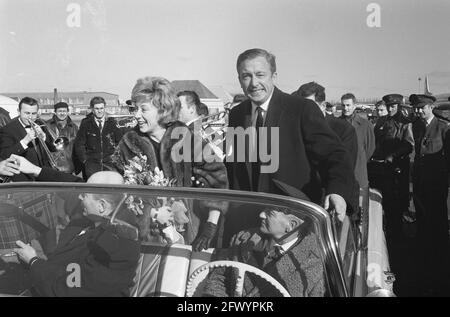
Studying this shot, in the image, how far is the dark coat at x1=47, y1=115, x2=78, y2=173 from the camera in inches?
204

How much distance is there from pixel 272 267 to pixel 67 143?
4.44 m

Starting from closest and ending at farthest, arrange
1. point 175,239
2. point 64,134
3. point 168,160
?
point 175,239
point 168,160
point 64,134

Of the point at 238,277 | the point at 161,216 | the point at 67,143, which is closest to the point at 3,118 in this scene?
the point at 67,143

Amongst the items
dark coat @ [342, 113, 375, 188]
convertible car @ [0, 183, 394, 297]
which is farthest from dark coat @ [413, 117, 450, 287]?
convertible car @ [0, 183, 394, 297]

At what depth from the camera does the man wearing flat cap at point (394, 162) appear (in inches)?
218

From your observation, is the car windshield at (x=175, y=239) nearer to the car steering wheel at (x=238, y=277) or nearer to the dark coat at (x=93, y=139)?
the car steering wheel at (x=238, y=277)

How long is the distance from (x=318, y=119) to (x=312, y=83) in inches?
12.9

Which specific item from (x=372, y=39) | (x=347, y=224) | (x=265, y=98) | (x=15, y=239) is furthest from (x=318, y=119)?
(x=15, y=239)

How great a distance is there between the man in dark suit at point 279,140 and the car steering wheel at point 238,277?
3.66ft

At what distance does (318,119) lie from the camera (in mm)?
2848

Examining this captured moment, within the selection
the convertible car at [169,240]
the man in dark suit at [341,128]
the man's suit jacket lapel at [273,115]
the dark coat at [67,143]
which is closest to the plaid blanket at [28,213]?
the convertible car at [169,240]

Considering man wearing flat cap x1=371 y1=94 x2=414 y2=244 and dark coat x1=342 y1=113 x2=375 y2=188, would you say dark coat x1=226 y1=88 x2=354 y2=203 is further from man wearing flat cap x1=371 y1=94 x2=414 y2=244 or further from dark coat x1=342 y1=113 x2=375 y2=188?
man wearing flat cap x1=371 y1=94 x2=414 y2=244

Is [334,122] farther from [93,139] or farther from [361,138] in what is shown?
[93,139]

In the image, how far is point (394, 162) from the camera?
5.64 meters
